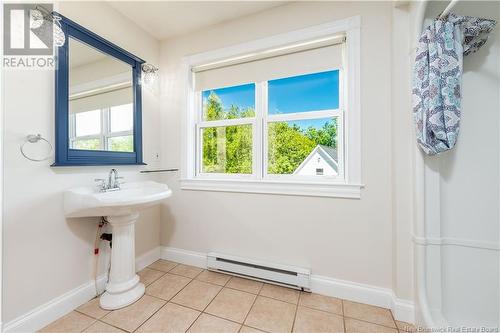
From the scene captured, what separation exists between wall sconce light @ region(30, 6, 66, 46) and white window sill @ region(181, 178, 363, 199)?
1406mm

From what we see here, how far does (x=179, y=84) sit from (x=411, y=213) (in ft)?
7.65

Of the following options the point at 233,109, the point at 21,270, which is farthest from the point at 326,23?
the point at 21,270

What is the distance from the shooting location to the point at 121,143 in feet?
6.23

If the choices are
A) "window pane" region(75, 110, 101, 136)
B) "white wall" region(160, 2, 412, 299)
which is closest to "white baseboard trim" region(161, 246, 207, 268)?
"white wall" region(160, 2, 412, 299)

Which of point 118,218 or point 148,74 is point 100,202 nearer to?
point 118,218

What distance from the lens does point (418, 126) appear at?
126 centimetres

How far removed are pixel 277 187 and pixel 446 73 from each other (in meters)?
1.29

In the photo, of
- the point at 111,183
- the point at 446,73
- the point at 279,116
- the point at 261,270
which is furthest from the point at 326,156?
the point at 111,183

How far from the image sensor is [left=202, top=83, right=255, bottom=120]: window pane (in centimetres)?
206

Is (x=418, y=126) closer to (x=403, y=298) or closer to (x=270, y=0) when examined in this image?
(x=403, y=298)

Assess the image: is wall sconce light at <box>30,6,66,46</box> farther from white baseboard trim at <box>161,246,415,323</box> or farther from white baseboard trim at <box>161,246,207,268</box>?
white baseboard trim at <box>161,246,415,323</box>

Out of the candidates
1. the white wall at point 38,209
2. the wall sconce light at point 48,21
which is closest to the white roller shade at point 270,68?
the white wall at point 38,209

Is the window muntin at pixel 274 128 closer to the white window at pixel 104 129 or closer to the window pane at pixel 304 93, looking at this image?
the window pane at pixel 304 93

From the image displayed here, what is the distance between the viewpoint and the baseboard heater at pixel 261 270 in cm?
171
